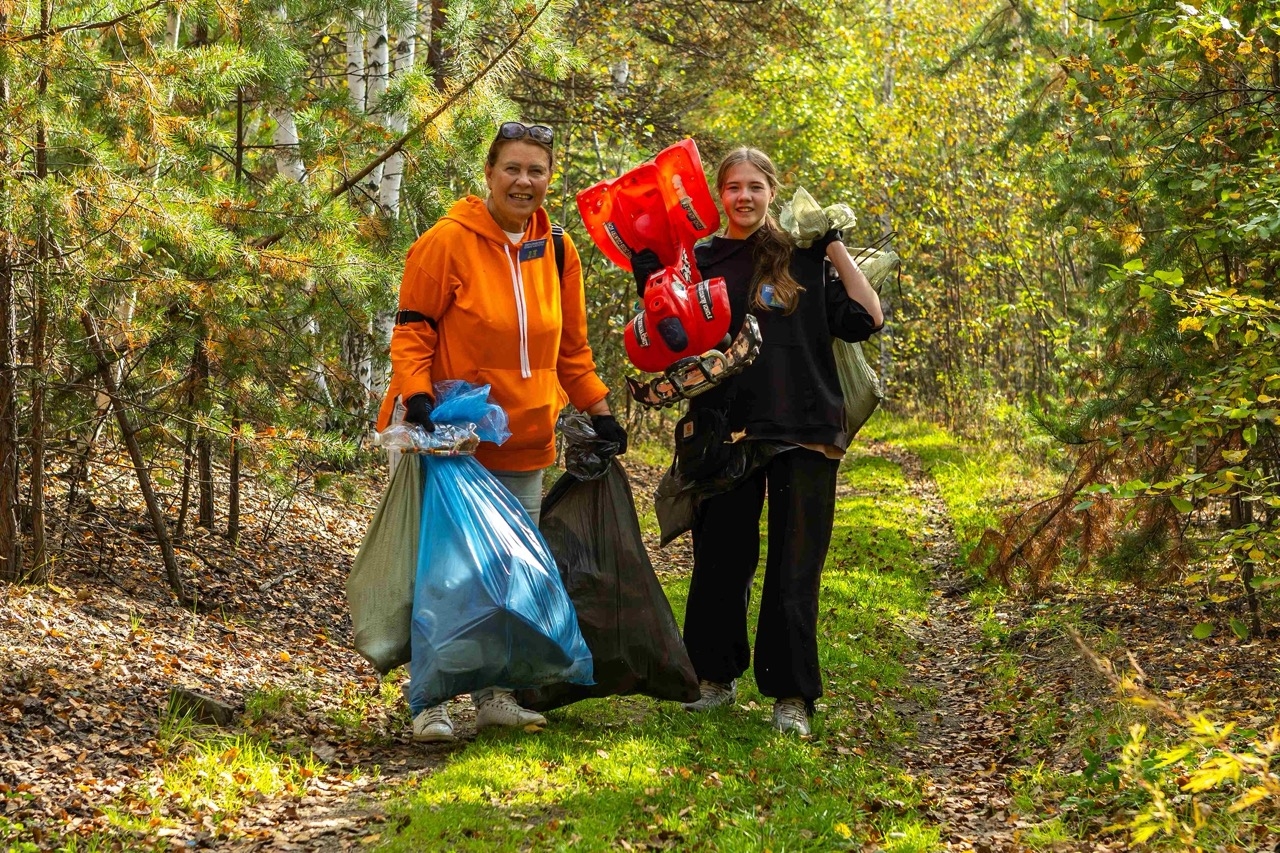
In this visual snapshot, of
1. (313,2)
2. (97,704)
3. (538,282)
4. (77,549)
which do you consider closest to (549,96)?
(313,2)

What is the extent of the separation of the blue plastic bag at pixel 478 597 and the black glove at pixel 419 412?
0.17 feet

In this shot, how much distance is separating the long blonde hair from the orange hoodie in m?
0.74

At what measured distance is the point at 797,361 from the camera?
466cm

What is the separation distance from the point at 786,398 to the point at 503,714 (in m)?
1.53

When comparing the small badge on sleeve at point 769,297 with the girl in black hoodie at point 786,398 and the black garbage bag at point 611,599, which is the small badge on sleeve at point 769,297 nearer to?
the girl in black hoodie at point 786,398

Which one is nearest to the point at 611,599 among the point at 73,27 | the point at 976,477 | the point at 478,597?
the point at 478,597

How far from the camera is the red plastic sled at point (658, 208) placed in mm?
4562

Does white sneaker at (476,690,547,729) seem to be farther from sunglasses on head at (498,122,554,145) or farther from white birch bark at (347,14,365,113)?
white birch bark at (347,14,365,113)

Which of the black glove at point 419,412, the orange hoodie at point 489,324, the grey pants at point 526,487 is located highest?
the orange hoodie at point 489,324

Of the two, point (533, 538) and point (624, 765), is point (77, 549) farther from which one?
point (624, 765)

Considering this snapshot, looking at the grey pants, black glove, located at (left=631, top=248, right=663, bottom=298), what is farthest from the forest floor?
black glove, located at (left=631, top=248, right=663, bottom=298)

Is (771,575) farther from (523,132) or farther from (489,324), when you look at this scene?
(523,132)

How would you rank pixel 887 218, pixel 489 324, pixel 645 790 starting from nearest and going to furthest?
pixel 645 790, pixel 489 324, pixel 887 218

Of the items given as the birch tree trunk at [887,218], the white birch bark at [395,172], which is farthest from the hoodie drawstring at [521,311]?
the birch tree trunk at [887,218]
